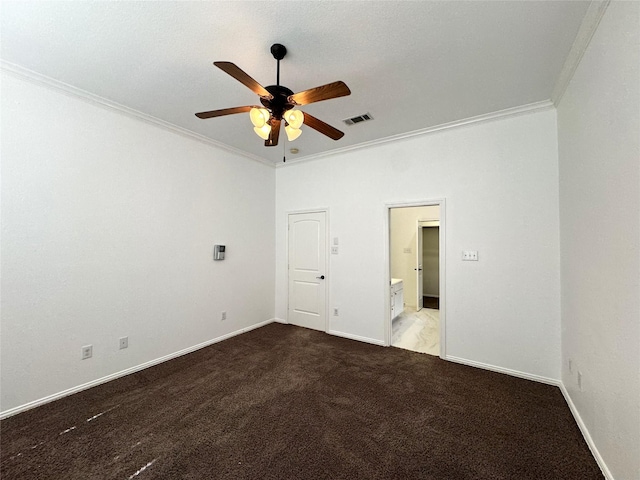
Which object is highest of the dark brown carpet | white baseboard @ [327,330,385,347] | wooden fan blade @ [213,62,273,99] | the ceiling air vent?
the ceiling air vent

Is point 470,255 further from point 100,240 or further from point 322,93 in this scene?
point 100,240

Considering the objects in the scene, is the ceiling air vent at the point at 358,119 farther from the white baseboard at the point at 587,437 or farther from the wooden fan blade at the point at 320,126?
the white baseboard at the point at 587,437

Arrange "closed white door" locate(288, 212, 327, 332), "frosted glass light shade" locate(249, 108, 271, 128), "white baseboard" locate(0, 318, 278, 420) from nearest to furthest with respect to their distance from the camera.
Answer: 1. "frosted glass light shade" locate(249, 108, 271, 128)
2. "white baseboard" locate(0, 318, 278, 420)
3. "closed white door" locate(288, 212, 327, 332)

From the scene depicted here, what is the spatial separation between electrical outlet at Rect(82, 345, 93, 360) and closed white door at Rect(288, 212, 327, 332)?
9.11 ft

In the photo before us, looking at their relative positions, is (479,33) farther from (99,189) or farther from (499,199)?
(99,189)

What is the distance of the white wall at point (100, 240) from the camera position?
Result: 2328 mm

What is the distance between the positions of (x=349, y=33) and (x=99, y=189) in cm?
284

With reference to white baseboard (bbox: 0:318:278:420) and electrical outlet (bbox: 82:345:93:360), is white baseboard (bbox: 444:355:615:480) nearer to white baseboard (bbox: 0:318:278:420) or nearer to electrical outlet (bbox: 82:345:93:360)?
white baseboard (bbox: 0:318:278:420)

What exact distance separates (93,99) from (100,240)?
4.74 ft

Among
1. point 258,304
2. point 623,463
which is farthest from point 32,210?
point 623,463

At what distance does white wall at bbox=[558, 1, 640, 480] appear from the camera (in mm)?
1359

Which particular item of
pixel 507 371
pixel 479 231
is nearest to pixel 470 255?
pixel 479 231

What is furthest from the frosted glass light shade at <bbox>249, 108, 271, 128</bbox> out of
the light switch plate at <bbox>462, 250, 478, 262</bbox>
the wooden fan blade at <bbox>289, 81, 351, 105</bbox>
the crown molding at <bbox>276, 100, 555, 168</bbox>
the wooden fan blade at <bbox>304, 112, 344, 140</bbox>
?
the light switch plate at <bbox>462, 250, 478, 262</bbox>

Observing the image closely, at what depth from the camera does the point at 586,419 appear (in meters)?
1.97
